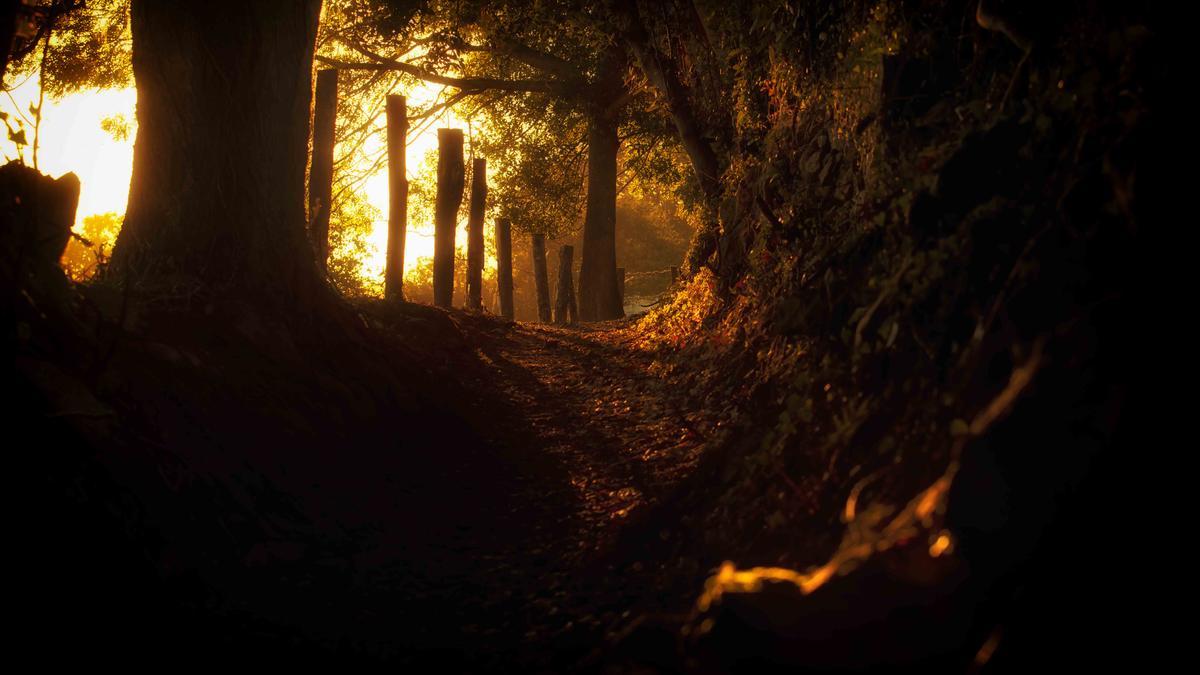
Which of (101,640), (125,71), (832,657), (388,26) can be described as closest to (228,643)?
(101,640)

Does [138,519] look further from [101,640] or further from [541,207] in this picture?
[541,207]

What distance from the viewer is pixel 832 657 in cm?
285

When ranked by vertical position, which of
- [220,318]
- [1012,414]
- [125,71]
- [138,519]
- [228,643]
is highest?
[125,71]

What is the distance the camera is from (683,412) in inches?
301

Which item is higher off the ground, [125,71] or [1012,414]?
[125,71]

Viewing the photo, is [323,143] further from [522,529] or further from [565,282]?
[565,282]

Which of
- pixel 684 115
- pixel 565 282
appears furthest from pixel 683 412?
pixel 565 282

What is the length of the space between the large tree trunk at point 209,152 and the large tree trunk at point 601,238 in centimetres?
1394

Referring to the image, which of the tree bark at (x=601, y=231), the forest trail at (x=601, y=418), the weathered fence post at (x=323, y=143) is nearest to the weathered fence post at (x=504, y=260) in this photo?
the tree bark at (x=601, y=231)

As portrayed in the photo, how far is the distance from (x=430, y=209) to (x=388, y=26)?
359 inches

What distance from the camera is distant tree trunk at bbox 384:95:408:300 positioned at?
14812 millimetres

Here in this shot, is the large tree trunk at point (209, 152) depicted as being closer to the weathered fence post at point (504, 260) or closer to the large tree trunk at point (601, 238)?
the large tree trunk at point (601, 238)

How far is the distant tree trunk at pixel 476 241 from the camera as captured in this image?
18672 millimetres

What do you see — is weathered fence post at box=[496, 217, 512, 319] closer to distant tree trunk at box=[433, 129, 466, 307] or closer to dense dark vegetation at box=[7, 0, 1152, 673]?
distant tree trunk at box=[433, 129, 466, 307]
